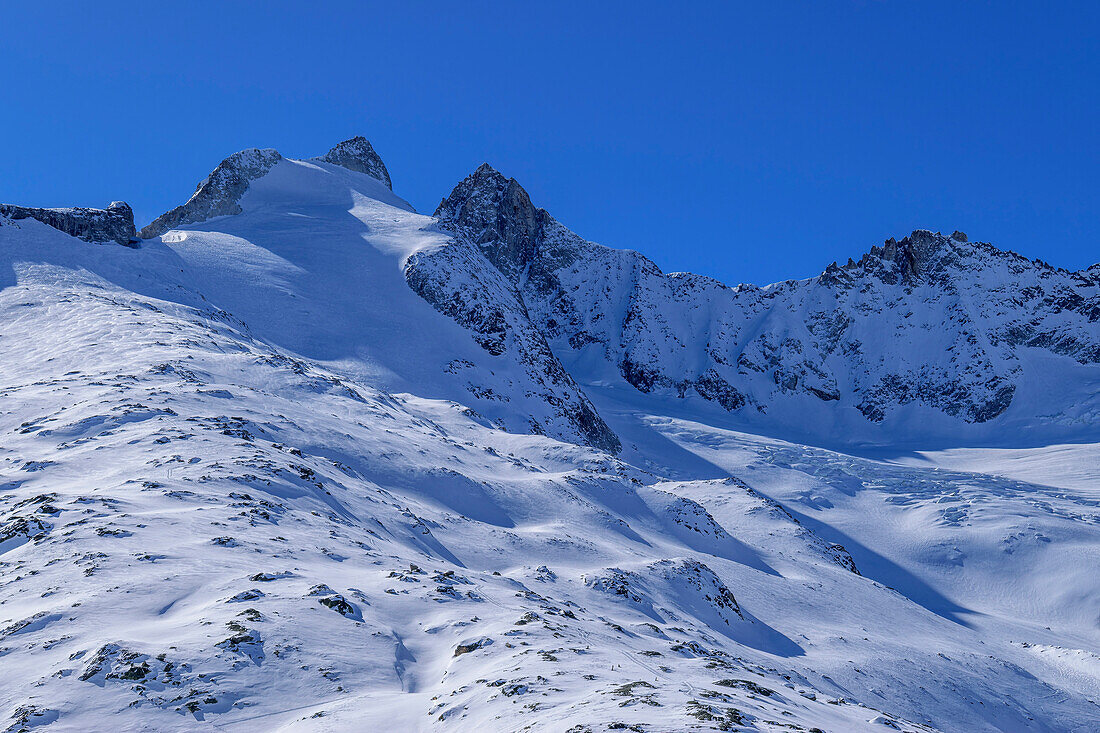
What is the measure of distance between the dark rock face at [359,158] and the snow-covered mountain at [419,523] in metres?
17.4

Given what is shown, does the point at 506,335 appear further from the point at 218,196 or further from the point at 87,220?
the point at 218,196

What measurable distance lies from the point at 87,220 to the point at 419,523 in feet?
167

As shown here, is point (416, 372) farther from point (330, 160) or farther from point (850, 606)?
point (330, 160)

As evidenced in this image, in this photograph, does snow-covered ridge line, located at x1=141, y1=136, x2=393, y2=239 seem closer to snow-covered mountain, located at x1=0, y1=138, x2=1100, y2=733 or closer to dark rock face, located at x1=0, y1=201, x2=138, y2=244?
snow-covered mountain, located at x1=0, y1=138, x2=1100, y2=733

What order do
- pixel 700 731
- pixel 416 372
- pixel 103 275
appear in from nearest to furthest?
pixel 700 731 → pixel 103 275 → pixel 416 372

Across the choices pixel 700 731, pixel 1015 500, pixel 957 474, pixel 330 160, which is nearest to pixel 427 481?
pixel 700 731

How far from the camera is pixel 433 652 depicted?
1170 cm

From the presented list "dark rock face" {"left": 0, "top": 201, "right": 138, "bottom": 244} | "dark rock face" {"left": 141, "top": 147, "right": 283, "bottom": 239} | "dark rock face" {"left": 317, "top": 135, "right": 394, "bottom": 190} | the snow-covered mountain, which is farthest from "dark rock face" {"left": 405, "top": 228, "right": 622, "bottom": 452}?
"dark rock face" {"left": 317, "top": 135, "right": 394, "bottom": 190}

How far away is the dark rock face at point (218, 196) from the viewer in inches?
3174

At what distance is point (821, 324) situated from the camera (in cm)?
13938

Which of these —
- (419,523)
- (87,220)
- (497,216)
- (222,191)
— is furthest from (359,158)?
(419,523)

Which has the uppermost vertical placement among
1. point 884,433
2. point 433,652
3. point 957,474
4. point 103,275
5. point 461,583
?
point 884,433

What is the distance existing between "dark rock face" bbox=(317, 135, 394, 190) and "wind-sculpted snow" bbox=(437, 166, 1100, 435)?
2113cm

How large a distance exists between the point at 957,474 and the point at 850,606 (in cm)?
5194
